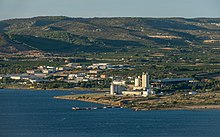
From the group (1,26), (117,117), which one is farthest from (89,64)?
(1,26)

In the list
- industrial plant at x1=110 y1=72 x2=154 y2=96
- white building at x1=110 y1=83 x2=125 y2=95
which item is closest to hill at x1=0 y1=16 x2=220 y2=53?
industrial plant at x1=110 y1=72 x2=154 y2=96

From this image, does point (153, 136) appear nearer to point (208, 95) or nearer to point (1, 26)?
point (208, 95)

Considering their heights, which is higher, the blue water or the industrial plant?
the industrial plant

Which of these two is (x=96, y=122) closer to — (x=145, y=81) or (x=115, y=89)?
(x=115, y=89)

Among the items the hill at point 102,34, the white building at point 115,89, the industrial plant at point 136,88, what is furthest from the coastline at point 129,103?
the hill at point 102,34

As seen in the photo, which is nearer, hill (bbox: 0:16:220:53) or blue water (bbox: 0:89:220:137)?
blue water (bbox: 0:89:220:137)

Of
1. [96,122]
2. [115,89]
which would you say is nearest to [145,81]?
[115,89]

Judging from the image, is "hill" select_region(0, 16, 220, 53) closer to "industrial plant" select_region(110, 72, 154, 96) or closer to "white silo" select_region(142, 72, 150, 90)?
"industrial plant" select_region(110, 72, 154, 96)
